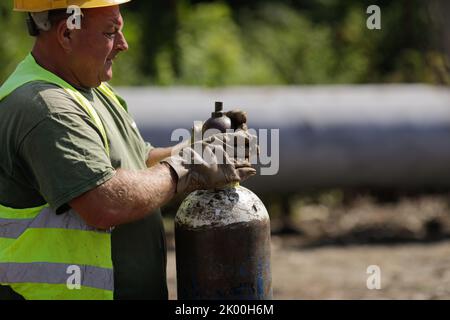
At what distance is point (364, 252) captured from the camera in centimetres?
840

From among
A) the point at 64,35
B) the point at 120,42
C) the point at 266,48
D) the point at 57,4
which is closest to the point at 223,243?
the point at 120,42

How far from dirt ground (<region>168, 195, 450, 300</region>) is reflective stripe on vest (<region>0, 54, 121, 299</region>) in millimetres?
2692

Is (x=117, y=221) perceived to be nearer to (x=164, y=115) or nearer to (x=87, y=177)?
(x=87, y=177)

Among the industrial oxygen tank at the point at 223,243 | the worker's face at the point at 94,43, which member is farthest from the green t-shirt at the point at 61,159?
the industrial oxygen tank at the point at 223,243

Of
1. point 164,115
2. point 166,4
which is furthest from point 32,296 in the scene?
point 166,4

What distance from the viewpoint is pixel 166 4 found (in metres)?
11.7

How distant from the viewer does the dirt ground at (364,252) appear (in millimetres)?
6859

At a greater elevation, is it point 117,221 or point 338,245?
point 338,245

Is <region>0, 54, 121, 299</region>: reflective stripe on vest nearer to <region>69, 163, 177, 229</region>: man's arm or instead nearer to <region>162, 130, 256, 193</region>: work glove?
<region>69, 163, 177, 229</region>: man's arm

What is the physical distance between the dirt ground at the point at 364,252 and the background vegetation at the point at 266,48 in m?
1.56

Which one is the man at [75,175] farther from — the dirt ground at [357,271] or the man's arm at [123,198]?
the dirt ground at [357,271]

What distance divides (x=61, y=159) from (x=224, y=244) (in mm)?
817
